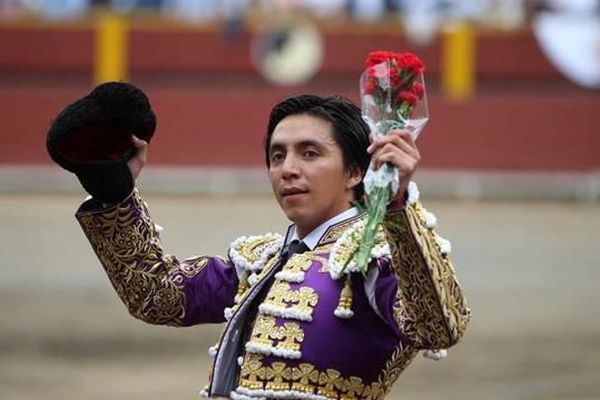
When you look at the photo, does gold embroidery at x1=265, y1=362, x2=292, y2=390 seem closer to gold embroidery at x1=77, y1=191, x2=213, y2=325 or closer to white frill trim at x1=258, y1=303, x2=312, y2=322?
white frill trim at x1=258, y1=303, x2=312, y2=322

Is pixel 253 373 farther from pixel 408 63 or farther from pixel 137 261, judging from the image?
pixel 408 63

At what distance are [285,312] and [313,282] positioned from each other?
7 centimetres

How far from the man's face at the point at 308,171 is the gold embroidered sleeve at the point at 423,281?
28cm

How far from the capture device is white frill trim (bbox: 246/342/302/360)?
9.27 ft

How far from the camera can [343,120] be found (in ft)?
9.57

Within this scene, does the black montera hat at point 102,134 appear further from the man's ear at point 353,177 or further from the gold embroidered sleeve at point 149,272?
the man's ear at point 353,177

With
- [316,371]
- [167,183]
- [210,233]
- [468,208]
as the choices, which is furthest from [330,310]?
[167,183]

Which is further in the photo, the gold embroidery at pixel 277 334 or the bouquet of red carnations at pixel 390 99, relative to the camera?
the gold embroidery at pixel 277 334

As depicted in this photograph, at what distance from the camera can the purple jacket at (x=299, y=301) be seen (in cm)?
261

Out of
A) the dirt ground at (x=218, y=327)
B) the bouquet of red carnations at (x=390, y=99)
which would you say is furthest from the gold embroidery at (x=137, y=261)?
the dirt ground at (x=218, y=327)

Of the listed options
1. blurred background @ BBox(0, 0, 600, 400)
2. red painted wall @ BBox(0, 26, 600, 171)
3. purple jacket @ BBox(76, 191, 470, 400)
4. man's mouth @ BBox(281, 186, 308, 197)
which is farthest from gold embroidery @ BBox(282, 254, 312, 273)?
red painted wall @ BBox(0, 26, 600, 171)

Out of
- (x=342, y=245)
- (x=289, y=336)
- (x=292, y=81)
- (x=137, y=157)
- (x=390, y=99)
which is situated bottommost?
(x=292, y=81)

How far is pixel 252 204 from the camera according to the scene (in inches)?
555

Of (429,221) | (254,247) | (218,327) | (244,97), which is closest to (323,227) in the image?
(254,247)
